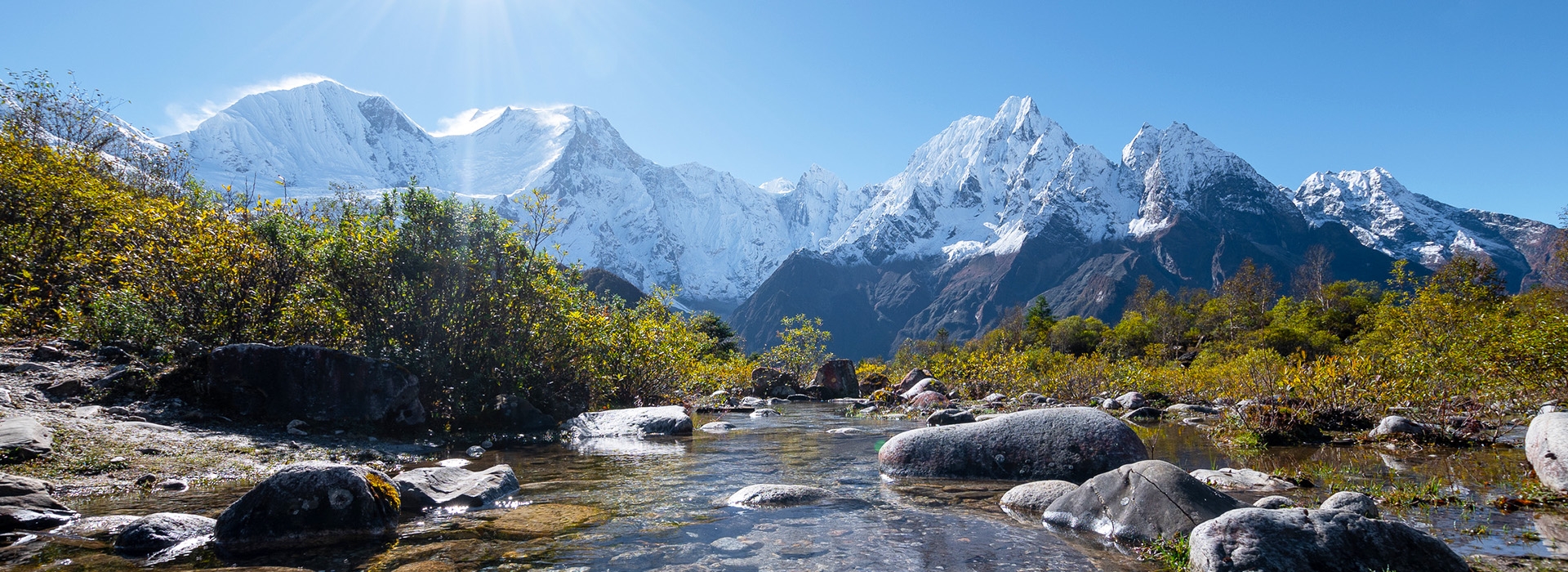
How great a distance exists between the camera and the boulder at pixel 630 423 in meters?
17.4

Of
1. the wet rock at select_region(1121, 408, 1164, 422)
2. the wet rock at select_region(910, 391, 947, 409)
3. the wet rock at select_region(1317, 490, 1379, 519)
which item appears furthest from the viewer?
the wet rock at select_region(910, 391, 947, 409)

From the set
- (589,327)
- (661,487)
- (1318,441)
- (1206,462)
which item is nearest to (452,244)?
(589,327)

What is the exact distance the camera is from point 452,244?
15.8 m

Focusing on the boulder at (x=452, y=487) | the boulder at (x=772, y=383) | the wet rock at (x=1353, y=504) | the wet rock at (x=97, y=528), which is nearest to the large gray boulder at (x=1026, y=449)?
the wet rock at (x=1353, y=504)

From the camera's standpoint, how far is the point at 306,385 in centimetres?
1333

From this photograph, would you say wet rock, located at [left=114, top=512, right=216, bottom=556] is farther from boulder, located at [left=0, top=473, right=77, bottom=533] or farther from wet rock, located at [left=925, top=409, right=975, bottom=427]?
wet rock, located at [left=925, top=409, right=975, bottom=427]

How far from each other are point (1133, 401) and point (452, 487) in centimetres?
2454

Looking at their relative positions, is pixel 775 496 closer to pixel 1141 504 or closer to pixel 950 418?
pixel 1141 504

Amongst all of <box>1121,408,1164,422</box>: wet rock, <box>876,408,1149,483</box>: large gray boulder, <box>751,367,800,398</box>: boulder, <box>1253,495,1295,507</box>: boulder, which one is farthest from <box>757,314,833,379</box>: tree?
<box>1253,495,1295,507</box>: boulder

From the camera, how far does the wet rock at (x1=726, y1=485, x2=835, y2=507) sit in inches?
365

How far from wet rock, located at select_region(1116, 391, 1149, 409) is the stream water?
1163 centimetres

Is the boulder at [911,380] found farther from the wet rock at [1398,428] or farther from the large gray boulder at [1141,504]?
the large gray boulder at [1141,504]

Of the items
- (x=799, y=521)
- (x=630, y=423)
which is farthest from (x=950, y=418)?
(x=799, y=521)

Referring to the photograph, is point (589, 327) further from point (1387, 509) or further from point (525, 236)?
point (1387, 509)
